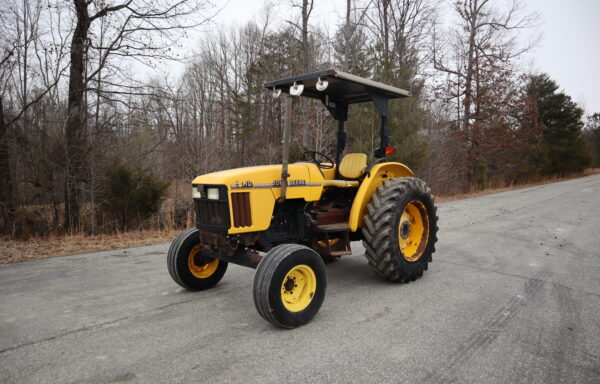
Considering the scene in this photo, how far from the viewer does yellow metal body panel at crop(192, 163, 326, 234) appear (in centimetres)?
351

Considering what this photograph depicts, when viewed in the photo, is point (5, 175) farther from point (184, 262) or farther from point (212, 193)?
point (212, 193)

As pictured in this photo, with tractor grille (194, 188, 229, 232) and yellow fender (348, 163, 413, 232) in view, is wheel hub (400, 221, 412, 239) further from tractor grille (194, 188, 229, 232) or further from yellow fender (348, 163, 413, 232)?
tractor grille (194, 188, 229, 232)

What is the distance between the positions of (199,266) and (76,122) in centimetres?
687

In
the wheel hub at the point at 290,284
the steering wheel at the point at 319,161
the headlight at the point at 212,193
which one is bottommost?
the wheel hub at the point at 290,284

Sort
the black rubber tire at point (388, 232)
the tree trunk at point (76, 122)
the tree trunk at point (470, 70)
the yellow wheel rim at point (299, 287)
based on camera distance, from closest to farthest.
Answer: the yellow wheel rim at point (299, 287) < the black rubber tire at point (388, 232) < the tree trunk at point (76, 122) < the tree trunk at point (470, 70)

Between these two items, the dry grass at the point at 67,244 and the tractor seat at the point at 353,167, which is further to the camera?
the dry grass at the point at 67,244

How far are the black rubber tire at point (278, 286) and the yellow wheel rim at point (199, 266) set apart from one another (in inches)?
50.1

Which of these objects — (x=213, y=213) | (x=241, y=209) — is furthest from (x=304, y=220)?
(x=213, y=213)

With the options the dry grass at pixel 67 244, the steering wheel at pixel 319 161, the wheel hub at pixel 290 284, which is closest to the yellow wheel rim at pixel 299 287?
the wheel hub at pixel 290 284

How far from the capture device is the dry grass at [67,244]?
19.8ft

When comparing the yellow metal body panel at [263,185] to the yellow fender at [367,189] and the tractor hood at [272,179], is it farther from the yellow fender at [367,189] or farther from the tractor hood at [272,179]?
the yellow fender at [367,189]

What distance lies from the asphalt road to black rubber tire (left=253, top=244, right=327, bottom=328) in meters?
0.11

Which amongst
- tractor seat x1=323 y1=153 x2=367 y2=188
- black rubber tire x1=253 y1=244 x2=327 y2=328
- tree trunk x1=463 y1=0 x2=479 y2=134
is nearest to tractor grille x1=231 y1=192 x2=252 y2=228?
black rubber tire x1=253 y1=244 x2=327 y2=328

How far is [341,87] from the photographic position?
14.6ft
